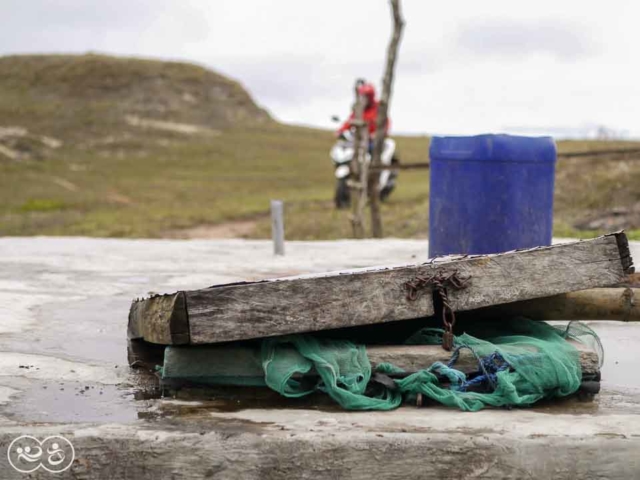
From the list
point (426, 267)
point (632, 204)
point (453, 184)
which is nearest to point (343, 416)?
point (426, 267)

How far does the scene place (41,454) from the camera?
133 inches

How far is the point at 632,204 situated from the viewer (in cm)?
1238

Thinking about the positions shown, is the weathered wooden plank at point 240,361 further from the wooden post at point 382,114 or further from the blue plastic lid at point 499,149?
the wooden post at point 382,114

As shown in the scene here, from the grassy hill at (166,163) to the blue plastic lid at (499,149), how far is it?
17.6ft

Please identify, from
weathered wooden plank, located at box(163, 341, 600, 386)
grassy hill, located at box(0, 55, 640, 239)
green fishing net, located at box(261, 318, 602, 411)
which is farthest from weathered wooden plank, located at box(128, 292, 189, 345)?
grassy hill, located at box(0, 55, 640, 239)

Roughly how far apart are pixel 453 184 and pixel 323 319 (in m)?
2.40

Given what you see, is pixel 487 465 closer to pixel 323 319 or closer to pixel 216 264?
pixel 323 319

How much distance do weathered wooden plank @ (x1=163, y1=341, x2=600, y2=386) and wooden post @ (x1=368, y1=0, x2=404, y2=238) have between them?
8.21 metres

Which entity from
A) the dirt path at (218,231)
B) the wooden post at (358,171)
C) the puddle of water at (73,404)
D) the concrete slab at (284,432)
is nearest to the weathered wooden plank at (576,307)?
the concrete slab at (284,432)

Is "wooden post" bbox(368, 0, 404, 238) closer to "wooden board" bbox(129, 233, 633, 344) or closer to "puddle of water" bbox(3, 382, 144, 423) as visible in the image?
"wooden board" bbox(129, 233, 633, 344)

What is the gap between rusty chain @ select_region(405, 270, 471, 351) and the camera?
3949 millimetres

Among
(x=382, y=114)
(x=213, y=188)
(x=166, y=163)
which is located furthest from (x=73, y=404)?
(x=166, y=163)

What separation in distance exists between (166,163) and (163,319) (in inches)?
1190

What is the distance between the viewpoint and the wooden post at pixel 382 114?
40.2 ft
